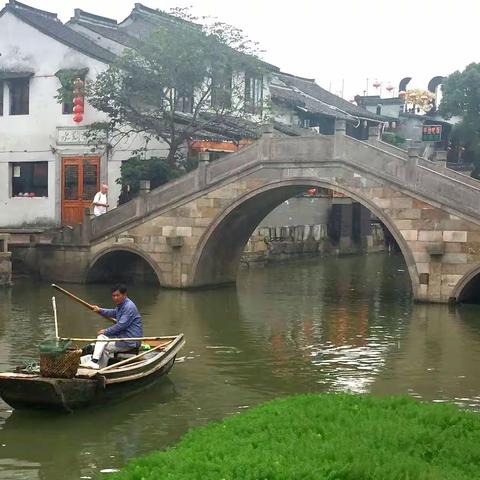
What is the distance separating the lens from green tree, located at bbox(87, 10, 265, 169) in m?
25.8

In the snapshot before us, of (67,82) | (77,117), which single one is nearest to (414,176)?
(77,117)

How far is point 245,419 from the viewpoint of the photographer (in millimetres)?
8500

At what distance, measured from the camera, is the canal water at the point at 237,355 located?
377 inches

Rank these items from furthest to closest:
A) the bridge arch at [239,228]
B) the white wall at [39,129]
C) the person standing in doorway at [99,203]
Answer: the white wall at [39,129] → the person standing in doorway at [99,203] → the bridge arch at [239,228]

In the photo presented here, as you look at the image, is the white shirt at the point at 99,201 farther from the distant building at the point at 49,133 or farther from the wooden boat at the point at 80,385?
the wooden boat at the point at 80,385

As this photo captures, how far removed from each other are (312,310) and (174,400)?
10147 mm

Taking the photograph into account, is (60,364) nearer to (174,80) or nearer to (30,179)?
(174,80)

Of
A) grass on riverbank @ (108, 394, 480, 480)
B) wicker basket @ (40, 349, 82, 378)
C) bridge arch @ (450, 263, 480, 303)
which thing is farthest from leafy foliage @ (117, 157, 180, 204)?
grass on riverbank @ (108, 394, 480, 480)

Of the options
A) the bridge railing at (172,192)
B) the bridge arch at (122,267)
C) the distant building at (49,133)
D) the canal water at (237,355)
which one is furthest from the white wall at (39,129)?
the canal water at (237,355)

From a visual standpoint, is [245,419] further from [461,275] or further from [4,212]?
[4,212]

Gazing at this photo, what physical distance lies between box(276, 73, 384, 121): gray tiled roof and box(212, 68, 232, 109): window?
12.3 m

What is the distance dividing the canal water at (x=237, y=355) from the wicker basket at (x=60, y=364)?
590 millimetres

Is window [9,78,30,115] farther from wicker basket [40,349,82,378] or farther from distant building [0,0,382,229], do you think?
wicker basket [40,349,82,378]

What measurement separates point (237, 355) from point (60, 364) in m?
5.44
